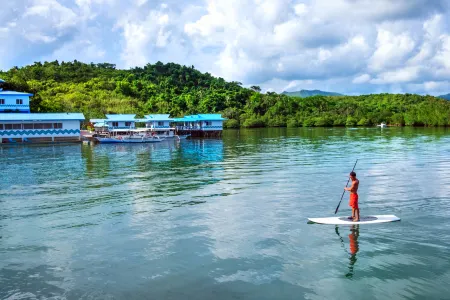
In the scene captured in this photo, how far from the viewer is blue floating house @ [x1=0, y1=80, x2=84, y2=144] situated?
2343 inches

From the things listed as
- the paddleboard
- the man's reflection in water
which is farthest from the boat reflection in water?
the paddleboard

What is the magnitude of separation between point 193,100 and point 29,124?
61340 millimetres

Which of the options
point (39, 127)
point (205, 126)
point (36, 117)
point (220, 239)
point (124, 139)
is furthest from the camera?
point (205, 126)

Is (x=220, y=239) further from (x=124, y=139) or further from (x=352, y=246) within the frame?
(x=124, y=139)

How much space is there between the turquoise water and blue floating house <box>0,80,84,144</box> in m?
36.8

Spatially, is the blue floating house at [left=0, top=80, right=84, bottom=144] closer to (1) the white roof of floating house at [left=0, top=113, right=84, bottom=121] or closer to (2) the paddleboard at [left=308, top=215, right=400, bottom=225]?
(1) the white roof of floating house at [left=0, top=113, right=84, bottom=121]

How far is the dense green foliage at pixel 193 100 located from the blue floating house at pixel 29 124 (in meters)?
18.4

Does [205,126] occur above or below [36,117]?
below

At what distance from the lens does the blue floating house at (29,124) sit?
2343 inches

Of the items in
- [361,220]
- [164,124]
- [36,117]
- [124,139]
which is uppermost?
[36,117]

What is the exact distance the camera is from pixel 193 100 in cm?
11819

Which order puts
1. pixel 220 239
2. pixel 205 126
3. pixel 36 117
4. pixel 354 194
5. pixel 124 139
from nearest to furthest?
pixel 220 239 < pixel 354 194 < pixel 36 117 < pixel 124 139 < pixel 205 126

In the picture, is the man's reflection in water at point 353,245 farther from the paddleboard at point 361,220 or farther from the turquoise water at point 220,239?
the paddleboard at point 361,220

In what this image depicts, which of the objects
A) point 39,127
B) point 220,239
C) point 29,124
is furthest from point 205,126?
point 220,239
